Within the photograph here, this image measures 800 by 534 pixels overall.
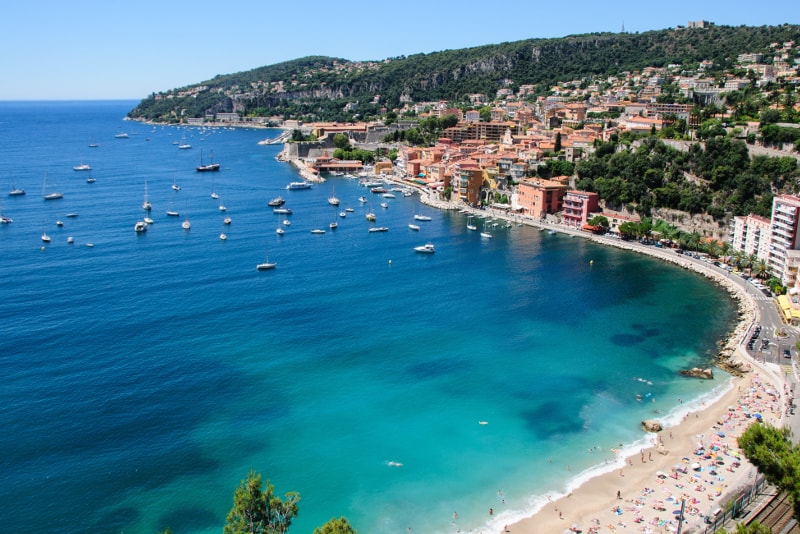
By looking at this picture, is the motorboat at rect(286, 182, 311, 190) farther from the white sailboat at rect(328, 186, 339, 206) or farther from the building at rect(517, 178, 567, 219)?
the building at rect(517, 178, 567, 219)

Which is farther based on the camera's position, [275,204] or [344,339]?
[275,204]

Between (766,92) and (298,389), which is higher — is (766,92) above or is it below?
above

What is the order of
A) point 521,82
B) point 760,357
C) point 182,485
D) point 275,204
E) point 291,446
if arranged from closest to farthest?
point 182,485 < point 291,446 < point 760,357 < point 275,204 < point 521,82

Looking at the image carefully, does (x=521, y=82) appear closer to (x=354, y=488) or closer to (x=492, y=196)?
(x=492, y=196)

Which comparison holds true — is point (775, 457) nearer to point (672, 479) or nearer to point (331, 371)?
point (672, 479)

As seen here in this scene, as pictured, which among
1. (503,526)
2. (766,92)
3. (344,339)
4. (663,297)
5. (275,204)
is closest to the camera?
(503,526)

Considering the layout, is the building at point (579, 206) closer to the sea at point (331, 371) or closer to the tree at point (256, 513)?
the sea at point (331, 371)

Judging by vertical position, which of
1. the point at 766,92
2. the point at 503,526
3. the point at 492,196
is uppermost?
the point at 766,92

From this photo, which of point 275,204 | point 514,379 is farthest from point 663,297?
point 275,204

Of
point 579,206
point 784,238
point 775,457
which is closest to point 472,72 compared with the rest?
point 579,206
